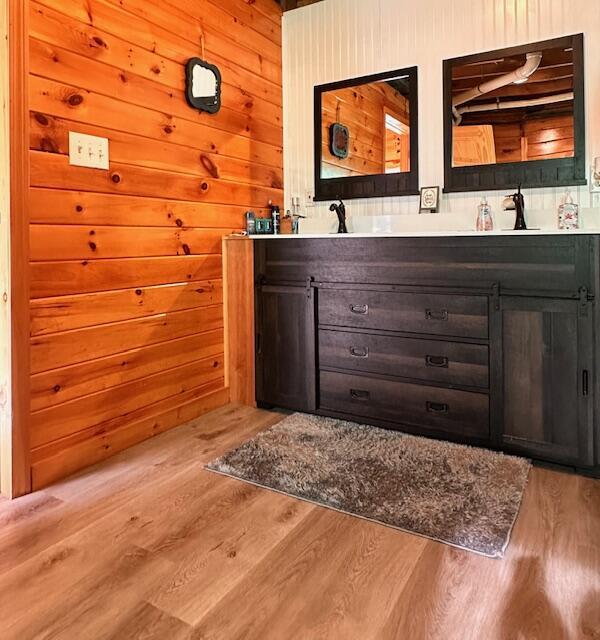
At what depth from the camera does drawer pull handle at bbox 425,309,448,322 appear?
2268mm

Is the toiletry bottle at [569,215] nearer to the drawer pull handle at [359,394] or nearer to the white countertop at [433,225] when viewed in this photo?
the white countertop at [433,225]

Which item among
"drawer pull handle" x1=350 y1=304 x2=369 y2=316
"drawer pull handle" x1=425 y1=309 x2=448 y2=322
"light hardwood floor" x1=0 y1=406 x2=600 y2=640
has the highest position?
"drawer pull handle" x1=350 y1=304 x2=369 y2=316

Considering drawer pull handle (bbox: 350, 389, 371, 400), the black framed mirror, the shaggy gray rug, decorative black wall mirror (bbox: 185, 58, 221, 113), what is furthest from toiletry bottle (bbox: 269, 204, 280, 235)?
the shaggy gray rug

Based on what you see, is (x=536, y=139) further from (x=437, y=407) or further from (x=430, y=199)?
(x=437, y=407)

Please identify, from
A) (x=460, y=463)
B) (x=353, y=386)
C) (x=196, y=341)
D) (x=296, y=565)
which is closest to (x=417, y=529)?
(x=296, y=565)

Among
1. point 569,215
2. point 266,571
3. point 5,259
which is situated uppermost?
point 569,215

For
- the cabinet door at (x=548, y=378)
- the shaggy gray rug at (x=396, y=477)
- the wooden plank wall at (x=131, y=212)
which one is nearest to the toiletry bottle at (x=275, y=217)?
the wooden plank wall at (x=131, y=212)

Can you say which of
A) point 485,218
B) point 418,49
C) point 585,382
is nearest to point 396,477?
point 585,382

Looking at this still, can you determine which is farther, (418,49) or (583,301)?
(418,49)

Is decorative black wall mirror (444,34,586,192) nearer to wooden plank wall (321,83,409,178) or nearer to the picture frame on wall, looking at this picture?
the picture frame on wall

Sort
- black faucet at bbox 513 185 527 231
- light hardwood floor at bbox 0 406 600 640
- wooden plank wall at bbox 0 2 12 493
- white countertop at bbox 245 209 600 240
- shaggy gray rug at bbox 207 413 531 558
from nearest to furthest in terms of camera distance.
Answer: light hardwood floor at bbox 0 406 600 640 → shaggy gray rug at bbox 207 413 531 558 → wooden plank wall at bbox 0 2 12 493 → white countertop at bbox 245 209 600 240 → black faucet at bbox 513 185 527 231

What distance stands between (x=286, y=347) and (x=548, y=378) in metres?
1.27

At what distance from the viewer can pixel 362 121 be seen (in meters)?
2.99

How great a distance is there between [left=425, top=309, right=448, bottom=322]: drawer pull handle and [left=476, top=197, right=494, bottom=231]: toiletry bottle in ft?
1.89
